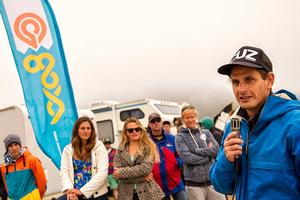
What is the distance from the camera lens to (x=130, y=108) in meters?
14.2

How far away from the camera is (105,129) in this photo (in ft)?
46.2

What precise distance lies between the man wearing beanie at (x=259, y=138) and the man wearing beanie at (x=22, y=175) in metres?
4.10

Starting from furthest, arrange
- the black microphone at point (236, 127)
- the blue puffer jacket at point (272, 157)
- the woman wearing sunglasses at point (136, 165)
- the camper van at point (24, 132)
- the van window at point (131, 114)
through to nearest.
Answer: the van window at point (131, 114) → the camper van at point (24, 132) → the woman wearing sunglasses at point (136, 165) → the black microphone at point (236, 127) → the blue puffer jacket at point (272, 157)

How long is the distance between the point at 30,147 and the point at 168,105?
8156 millimetres

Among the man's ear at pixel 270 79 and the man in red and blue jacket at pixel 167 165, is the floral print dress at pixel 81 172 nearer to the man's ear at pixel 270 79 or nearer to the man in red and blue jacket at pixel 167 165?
the man in red and blue jacket at pixel 167 165

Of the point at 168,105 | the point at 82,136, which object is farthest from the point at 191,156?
the point at 168,105

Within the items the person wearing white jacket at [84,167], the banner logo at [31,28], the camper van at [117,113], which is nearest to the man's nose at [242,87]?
the person wearing white jacket at [84,167]

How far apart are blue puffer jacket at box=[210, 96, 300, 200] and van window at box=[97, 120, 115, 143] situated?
11940mm

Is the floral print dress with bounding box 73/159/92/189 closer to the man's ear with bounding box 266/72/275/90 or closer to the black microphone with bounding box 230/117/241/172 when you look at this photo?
the black microphone with bounding box 230/117/241/172

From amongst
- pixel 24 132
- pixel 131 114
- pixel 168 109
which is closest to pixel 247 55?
pixel 24 132

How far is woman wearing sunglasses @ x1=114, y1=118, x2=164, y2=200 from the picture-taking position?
4.80 meters

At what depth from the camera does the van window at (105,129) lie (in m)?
13.9

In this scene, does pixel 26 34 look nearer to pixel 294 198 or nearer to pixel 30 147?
pixel 30 147

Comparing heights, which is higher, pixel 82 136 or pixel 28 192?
pixel 82 136
